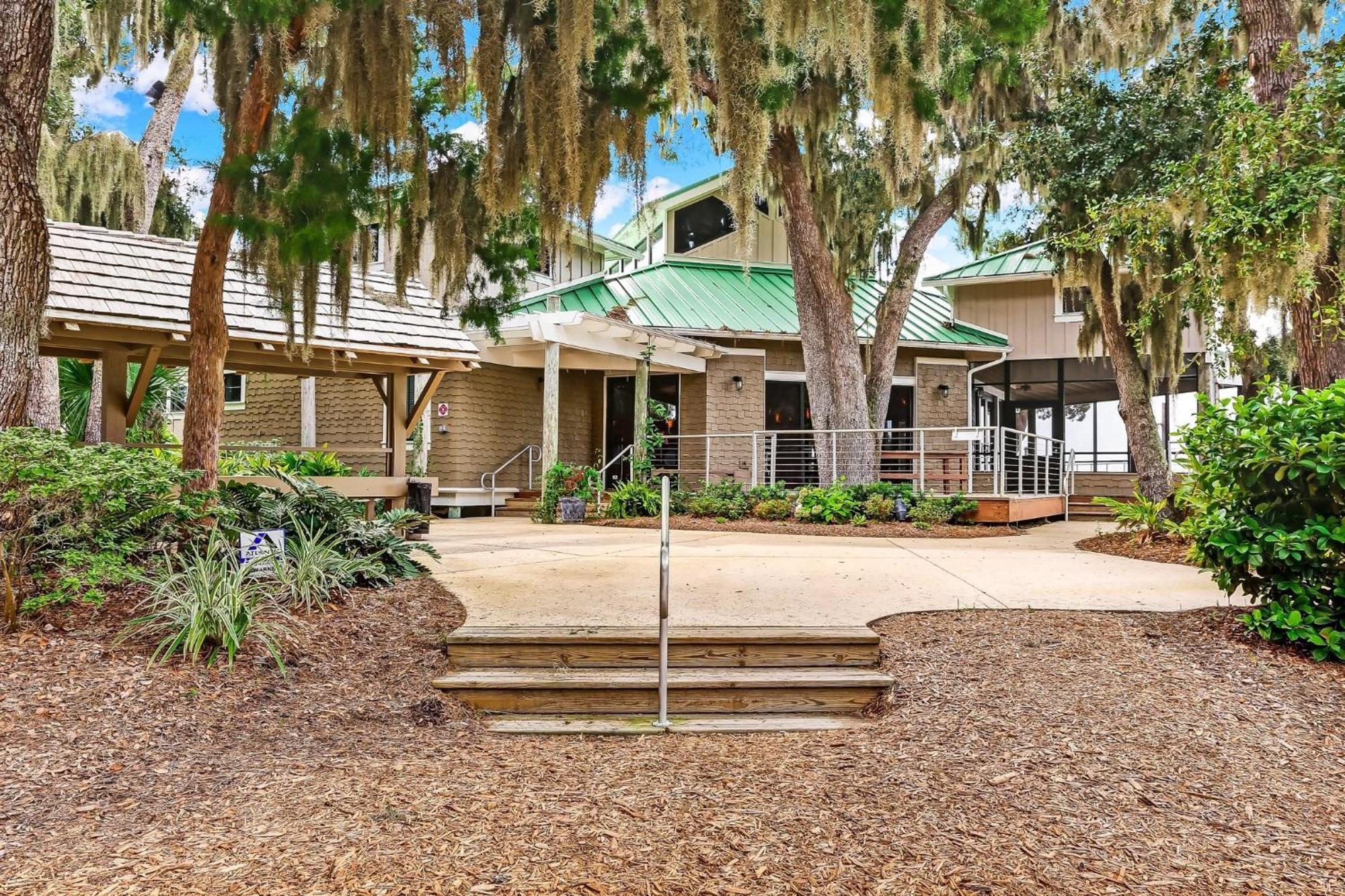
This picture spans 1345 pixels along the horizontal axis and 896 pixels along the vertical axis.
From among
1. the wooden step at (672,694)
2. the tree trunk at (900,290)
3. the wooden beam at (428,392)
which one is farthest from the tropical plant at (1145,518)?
the wooden beam at (428,392)

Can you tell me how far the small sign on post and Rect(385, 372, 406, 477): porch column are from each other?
4.94 meters

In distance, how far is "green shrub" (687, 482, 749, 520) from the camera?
12445 mm

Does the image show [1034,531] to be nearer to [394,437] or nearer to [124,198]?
[394,437]

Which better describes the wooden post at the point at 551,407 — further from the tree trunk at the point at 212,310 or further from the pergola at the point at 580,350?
the tree trunk at the point at 212,310

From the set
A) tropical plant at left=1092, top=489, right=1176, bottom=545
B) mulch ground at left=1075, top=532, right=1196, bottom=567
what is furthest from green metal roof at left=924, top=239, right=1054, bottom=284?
tropical plant at left=1092, top=489, right=1176, bottom=545

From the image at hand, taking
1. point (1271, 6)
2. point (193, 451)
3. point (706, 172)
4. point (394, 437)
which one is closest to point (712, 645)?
point (193, 451)

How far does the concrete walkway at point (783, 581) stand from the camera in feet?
16.6

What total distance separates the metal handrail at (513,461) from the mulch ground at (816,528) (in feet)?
8.34

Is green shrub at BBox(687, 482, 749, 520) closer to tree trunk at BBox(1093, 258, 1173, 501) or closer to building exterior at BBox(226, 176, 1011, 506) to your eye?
building exterior at BBox(226, 176, 1011, 506)

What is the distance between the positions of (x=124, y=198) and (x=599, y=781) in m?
14.8

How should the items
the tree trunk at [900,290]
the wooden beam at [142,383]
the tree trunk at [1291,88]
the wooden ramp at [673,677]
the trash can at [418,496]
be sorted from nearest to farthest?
the wooden ramp at [673,677] < the tree trunk at [1291,88] < the wooden beam at [142,383] < the trash can at [418,496] < the tree trunk at [900,290]

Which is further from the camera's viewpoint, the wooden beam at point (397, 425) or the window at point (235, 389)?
the window at point (235, 389)

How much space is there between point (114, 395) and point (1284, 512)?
9.05 m

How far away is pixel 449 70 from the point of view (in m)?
5.60
